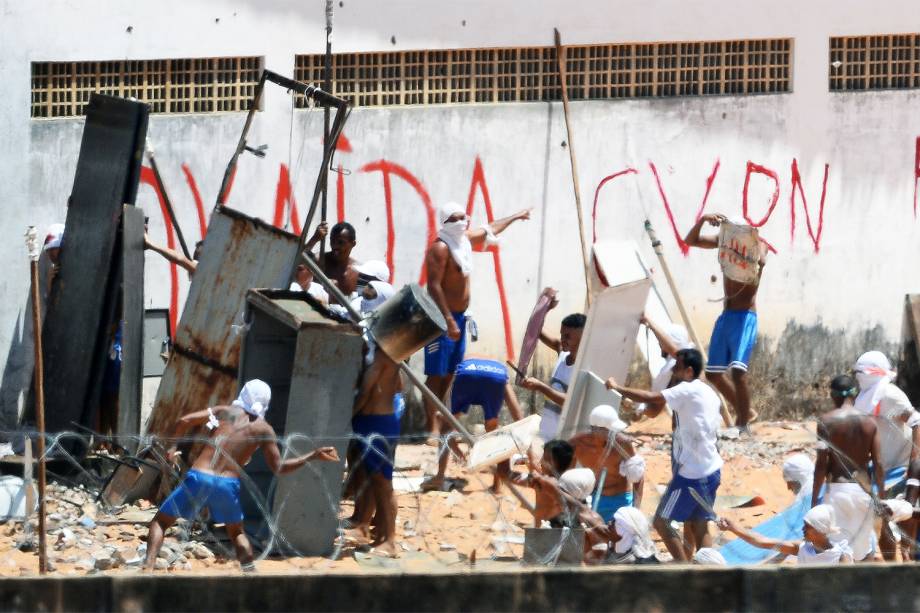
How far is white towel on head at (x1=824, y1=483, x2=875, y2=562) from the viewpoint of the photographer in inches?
371

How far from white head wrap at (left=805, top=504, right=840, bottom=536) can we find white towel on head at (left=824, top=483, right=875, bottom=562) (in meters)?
0.17

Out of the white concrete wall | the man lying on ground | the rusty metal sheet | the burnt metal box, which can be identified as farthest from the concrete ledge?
the white concrete wall

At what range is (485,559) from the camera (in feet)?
33.3

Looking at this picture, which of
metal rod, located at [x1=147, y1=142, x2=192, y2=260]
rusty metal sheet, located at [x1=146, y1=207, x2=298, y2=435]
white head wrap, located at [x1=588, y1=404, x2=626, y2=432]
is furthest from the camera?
metal rod, located at [x1=147, y1=142, x2=192, y2=260]

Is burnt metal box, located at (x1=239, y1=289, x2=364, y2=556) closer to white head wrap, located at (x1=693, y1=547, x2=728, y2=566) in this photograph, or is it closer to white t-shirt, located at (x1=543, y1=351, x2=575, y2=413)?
white t-shirt, located at (x1=543, y1=351, x2=575, y2=413)

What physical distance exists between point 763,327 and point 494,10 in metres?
2.85

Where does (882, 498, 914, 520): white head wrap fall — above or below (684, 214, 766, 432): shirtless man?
below

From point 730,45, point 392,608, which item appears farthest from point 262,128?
point 392,608

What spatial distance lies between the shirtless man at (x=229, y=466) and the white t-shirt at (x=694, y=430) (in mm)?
1759

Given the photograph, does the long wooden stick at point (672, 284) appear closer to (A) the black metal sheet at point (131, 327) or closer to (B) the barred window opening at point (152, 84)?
(B) the barred window opening at point (152, 84)

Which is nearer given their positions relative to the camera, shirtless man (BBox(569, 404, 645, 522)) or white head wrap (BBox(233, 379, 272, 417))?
white head wrap (BBox(233, 379, 272, 417))

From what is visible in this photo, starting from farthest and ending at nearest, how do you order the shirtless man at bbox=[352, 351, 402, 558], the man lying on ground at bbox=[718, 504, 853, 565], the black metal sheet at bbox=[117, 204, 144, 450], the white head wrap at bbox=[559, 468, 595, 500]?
the black metal sheet at bbox=[117, 204, 144, 450] → the shirtless man at bbox=[352, 351, 402, 558] → the white head wrap at bbox=[559, 468, 595, 500] → the man lying on ground at bbox=[718, 504, 853, 565]

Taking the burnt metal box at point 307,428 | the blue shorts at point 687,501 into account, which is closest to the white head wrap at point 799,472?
the blue shorts at point 687,501

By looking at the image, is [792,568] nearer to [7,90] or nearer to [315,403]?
[315,403]
